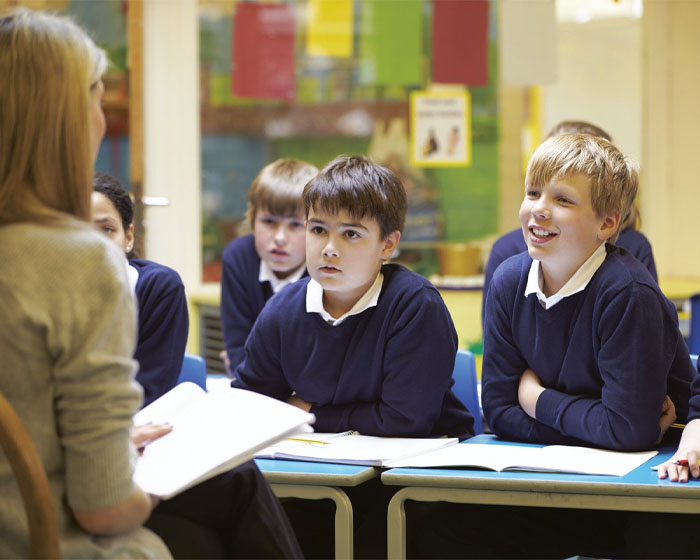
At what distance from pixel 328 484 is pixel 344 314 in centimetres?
56

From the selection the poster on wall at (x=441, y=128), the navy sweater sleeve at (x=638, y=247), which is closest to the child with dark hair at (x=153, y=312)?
the navy sweater sleeve at (x=638, y=247)

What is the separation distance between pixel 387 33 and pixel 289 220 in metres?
Result: 1.86

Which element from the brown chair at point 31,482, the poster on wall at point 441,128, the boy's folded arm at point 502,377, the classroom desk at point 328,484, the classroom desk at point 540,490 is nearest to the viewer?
the brown chair at point 31,482

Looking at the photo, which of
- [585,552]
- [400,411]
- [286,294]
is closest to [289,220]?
[286,294]

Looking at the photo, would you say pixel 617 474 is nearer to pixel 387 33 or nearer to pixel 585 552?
pixel 585 552

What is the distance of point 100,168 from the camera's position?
14.3 ft

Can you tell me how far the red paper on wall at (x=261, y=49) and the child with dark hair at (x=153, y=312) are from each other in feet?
7.62

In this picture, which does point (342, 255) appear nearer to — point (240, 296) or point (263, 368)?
point (263, 368)

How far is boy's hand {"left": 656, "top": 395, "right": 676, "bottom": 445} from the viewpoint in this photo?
1.93 metres

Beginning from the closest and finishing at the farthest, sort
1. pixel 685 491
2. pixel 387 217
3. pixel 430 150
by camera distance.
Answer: pixel 685 491
pixel 387 217
pixel 430 150

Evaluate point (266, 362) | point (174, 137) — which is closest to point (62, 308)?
point (266, 362)

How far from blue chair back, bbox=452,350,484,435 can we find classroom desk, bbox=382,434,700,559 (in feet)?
2.22

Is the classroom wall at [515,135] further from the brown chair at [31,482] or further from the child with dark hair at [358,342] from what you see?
the brown chair at [31,482]

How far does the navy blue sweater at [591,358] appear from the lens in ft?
6.14
